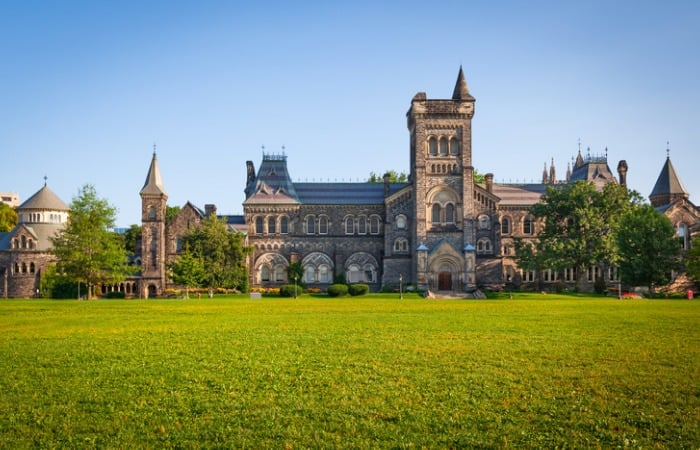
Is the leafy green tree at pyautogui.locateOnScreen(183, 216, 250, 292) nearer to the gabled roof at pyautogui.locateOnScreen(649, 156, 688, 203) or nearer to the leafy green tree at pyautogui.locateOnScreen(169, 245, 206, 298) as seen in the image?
the leafy green tree at pyautogui.locateOnScreen(169, 245, 206, 298)

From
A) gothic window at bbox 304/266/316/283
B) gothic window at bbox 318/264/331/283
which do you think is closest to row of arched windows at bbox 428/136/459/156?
gothic window at bbox 318/264/331/283

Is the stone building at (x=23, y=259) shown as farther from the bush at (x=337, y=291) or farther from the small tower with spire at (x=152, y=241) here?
the bush at (x=337, y=291)

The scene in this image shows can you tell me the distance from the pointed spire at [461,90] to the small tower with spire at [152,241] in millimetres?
33806

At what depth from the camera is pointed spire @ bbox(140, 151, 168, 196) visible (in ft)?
213

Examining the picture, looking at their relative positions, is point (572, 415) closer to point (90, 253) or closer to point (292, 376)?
point (292, 376)

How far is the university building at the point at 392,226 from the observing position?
62375 millimetres

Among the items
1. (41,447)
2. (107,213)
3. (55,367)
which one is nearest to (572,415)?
(41,447)

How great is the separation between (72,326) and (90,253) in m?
33.4

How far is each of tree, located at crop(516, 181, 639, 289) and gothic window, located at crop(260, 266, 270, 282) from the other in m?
26.7

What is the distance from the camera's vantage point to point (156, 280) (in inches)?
2539

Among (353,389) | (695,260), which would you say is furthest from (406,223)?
(353,389)

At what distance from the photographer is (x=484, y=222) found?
64.9 meters

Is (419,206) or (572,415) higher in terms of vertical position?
(419,206)

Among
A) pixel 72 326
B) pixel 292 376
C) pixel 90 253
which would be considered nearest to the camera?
pixel 292 376
